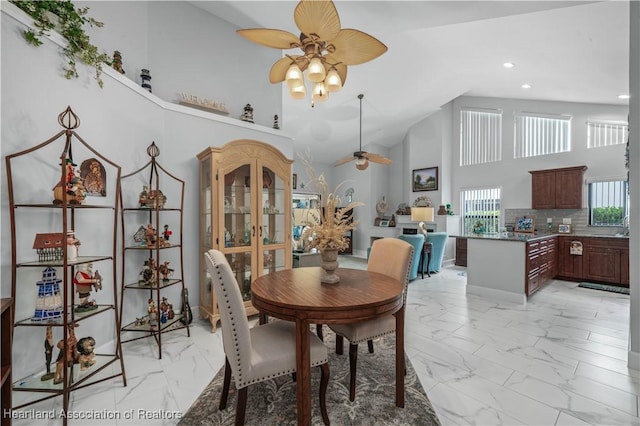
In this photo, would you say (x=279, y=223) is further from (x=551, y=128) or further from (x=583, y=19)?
(x=551, y=128)

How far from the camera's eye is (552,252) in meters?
5.16

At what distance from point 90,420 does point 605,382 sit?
3.59 m

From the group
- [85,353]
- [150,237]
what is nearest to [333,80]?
[150,237]

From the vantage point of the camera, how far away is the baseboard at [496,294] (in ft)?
13.1

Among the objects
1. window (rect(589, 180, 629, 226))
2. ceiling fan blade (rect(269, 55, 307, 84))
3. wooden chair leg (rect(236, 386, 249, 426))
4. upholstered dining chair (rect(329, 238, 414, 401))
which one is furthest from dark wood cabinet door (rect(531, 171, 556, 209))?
wooden chair leg (rect(236, 386, 249, 426))

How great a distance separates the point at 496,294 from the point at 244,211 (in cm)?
382

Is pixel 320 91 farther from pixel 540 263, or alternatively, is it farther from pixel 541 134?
pixel 541 134

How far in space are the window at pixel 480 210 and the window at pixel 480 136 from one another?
2.61 feet

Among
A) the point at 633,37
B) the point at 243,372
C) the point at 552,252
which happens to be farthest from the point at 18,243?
the point at 552,252

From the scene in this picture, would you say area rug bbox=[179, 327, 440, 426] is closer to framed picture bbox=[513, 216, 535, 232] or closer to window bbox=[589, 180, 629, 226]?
framed picture bbox=[513, 216, 535, 232]

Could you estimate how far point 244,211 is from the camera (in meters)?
3.26

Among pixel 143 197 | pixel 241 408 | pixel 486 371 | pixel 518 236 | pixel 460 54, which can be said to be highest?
pixel 460 54

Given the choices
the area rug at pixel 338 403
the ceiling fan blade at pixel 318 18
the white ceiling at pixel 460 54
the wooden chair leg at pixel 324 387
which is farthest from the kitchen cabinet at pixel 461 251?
the ceiling fan blade at pixel 318 18

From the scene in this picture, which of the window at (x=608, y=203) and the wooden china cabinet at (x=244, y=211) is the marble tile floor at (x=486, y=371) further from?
the window at (x=608, y=203)
